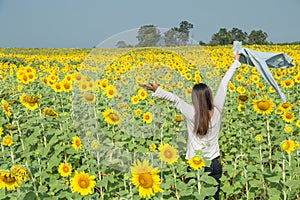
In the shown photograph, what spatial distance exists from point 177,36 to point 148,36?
0.18 m

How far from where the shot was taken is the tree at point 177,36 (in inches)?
98.6

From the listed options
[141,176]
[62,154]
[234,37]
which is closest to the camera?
[141,176]

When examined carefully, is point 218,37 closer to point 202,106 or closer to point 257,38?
point 202,106

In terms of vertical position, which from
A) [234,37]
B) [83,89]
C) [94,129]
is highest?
[234,37]

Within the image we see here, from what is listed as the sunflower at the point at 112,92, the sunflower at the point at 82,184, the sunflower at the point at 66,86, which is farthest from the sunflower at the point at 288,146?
the sunflower at the point at 66,86

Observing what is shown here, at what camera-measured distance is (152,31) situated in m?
2.54

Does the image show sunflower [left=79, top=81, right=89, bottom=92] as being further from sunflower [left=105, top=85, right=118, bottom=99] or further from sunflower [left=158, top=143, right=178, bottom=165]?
sunflower [left=158, top=143, right=178, bottom=165]

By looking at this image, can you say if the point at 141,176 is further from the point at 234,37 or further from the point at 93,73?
the point at 234,37

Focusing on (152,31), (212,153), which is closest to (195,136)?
(212,153)

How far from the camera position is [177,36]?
254 cm

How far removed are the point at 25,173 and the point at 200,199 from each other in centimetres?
118

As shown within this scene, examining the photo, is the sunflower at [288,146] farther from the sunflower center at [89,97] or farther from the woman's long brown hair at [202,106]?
the sunflower center at [89,97]

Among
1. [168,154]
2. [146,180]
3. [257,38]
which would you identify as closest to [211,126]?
[168,154]

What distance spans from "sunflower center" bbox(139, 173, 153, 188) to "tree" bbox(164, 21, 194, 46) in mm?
807
